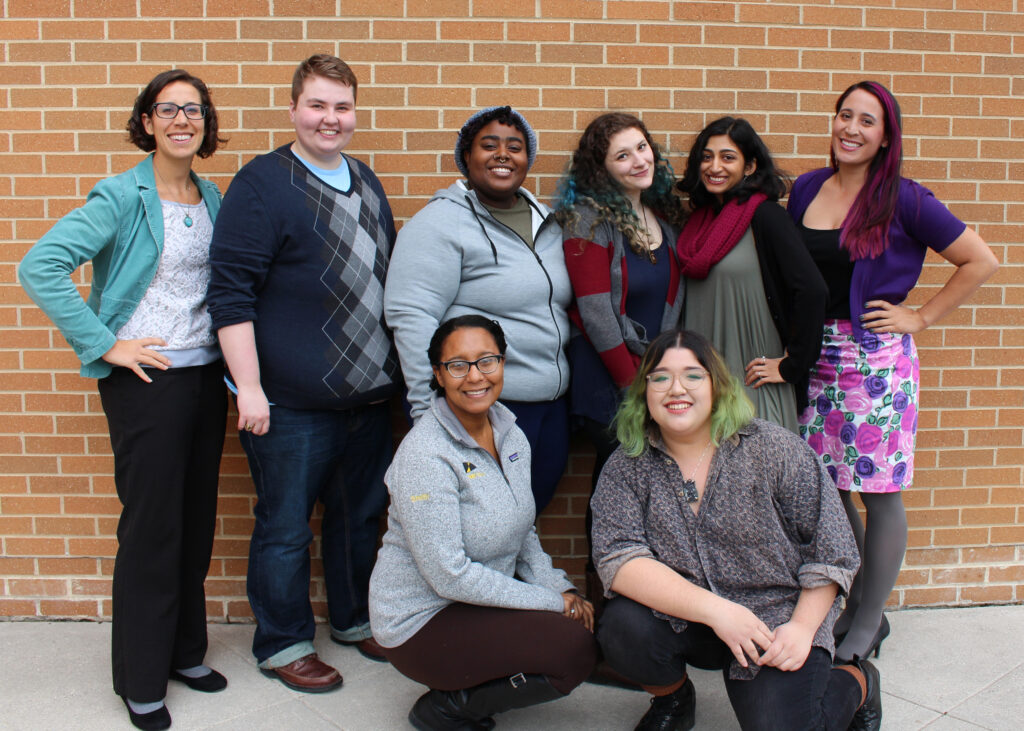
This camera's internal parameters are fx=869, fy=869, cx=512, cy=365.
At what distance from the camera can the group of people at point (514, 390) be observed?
2.48 m

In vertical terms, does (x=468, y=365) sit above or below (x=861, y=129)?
below

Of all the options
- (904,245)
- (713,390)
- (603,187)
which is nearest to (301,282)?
(603,187)

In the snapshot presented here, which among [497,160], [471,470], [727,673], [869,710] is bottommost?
[869,710]

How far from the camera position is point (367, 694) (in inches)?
117

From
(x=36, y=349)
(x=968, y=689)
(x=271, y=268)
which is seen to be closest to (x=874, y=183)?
(x=968, y=689)

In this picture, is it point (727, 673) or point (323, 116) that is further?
point (323, 116)

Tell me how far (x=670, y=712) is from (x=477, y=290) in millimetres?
1454

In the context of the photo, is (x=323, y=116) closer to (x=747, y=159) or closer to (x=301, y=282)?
(x=301, y=282)

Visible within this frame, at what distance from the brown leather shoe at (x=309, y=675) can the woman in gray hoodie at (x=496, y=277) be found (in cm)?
100

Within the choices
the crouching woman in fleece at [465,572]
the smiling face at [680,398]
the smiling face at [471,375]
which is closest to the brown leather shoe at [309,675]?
the crouching woman in fleece at [465,572]

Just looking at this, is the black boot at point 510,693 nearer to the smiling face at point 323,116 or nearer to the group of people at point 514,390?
the group of people at point 514,390

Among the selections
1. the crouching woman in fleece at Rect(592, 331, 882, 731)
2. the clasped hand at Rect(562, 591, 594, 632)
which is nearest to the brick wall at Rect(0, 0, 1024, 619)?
the clasped hand at Rect(562, 591, 594, 632)

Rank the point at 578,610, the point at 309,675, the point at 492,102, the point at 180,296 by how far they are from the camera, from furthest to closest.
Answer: the point at 492,102 → the point at 309,675 → the point at 180,296 → the point at 578,610

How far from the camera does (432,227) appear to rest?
2.84 metres
